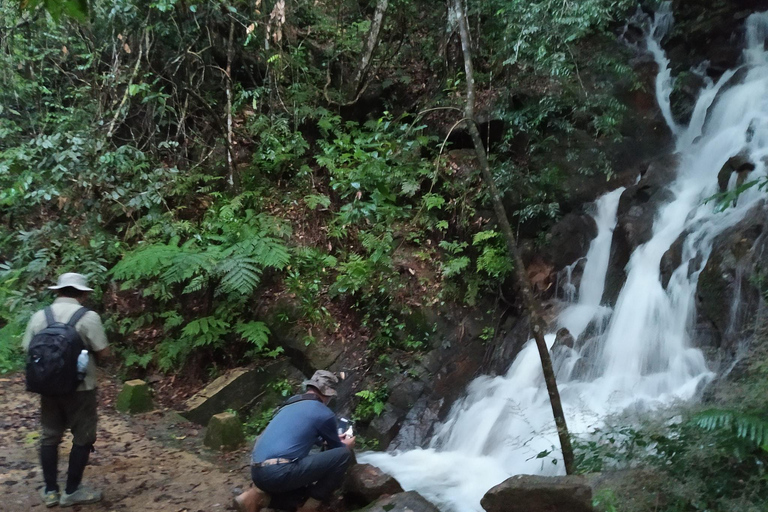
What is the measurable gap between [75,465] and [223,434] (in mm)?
1787

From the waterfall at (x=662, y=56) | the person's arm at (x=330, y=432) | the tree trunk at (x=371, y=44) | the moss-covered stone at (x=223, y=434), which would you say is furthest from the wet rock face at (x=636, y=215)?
the moss-covered stone at (x=223, y=434)

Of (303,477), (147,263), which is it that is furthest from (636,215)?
(147,263)

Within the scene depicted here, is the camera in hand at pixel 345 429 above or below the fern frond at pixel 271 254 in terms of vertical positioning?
below

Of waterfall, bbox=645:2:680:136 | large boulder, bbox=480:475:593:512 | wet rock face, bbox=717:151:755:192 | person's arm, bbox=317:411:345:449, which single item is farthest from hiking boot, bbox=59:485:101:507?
waterfall, bbox=645:2:680:136

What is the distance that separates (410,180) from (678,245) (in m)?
4.08

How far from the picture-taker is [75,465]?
421cm

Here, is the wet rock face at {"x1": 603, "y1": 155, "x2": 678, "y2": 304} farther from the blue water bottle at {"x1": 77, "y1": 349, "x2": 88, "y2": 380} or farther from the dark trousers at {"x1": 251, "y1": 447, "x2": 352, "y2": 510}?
the blue water bottle at {"x1": 77, "y1": 349, "x2": 88, "y2": 380}

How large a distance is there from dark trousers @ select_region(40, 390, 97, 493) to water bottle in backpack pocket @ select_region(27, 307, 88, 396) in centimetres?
21

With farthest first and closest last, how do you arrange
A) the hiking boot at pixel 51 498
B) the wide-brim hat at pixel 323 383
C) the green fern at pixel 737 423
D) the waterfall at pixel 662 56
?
the waterfall at pixel 662 56 → the wide-brim hat at pixel 323 383 → the hiking boot at pixel 51 498 → the green fern at pixel 737 423

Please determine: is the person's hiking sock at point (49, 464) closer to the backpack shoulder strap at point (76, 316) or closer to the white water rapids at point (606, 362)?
the backpack shoulder strap at point (76, 316)

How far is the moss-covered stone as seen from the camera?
5844mm

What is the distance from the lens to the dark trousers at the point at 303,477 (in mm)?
4090

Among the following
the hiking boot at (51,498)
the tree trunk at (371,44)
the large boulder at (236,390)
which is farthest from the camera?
the tree trunk at (371,44)

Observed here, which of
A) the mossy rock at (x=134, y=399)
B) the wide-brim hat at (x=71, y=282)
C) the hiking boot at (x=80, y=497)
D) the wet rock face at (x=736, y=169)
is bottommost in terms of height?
the hiking boot at (x=80, y=497)
